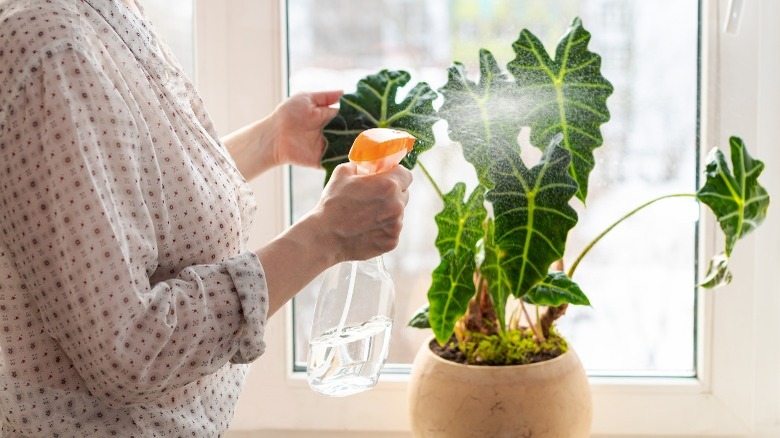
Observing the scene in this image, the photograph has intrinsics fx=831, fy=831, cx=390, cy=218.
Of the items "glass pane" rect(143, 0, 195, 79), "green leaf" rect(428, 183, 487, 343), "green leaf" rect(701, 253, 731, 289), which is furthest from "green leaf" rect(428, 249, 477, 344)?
"glass pane" rect(143, 0, 195, 79)

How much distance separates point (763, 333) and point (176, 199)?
0.95m

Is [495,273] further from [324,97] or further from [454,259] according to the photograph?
[324,97]

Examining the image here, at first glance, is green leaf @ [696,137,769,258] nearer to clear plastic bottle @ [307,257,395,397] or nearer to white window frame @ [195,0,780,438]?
white window frame @ [195,0,780,438]

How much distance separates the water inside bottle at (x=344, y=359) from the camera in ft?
3.31

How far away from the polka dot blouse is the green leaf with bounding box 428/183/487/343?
32cm

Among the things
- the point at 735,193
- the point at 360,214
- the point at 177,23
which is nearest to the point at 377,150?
the point at 360,214

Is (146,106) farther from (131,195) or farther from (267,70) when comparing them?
(267,70)

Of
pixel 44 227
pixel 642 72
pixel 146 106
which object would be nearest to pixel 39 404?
pixel 44 227

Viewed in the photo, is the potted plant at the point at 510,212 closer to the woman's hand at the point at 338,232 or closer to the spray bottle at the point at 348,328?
the spray bottle at the point at 348,328

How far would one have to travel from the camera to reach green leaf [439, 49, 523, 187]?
106 cm

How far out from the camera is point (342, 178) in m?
0.85

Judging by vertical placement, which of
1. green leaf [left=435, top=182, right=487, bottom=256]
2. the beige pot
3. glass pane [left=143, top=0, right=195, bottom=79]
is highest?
glass pane [left=143, top=0, right=195, bottom=79]

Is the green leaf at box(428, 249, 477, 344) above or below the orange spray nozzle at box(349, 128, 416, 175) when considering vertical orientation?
below

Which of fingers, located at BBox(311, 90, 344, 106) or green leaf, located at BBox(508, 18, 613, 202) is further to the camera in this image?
fingers, located at BBox(311, 90, 344, 106)
